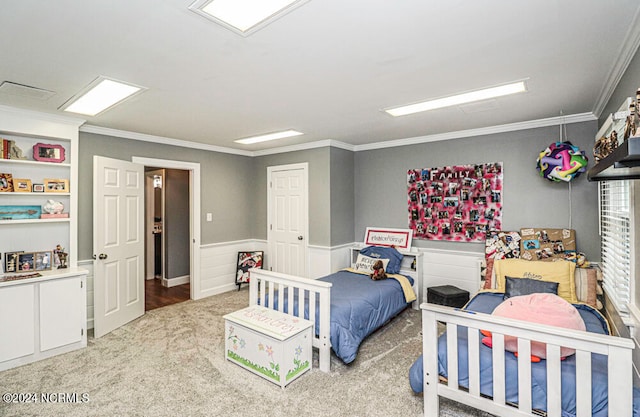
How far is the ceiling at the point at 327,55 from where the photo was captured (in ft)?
5.34

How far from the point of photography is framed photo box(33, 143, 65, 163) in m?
3.38

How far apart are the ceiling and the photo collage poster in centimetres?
99

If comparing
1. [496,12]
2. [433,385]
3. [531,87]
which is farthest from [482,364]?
[531,87]

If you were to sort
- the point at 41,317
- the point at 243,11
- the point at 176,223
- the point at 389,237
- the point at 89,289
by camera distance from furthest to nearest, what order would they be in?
the point at 176,223 → the point at 389,237 → the point at 89,289 → the point at 41,317 → the point at 243,11

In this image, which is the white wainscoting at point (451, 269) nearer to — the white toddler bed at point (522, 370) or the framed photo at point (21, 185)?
the white toddler bed at point (522, 370)

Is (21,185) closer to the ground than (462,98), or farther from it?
closer to the ground

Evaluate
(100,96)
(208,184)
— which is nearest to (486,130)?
(208,184)

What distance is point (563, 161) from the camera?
3.29 metres

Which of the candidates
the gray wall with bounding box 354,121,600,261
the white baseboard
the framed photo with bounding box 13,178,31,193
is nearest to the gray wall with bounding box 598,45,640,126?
the gray wall with bounding box 354,121,600,261

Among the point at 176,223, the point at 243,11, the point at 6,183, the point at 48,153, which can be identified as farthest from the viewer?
the point at 176,223

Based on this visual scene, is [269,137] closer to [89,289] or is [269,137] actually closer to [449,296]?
[89,289]

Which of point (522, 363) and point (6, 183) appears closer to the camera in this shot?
point (522, 363)

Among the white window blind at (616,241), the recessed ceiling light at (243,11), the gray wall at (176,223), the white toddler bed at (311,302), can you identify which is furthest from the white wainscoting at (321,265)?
the recessed ceiling light at (243,11)

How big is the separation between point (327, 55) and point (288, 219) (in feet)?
11.5
